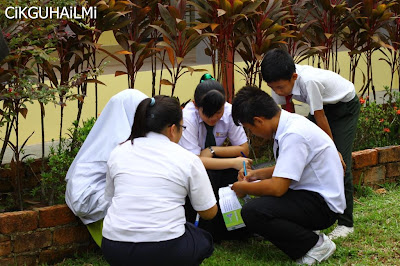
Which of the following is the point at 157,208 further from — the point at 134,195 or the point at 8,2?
the point at 8,2

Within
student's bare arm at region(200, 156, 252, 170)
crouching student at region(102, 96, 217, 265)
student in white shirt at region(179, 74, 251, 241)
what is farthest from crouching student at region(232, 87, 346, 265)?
crouching student at region(102, 96, 217, 265)

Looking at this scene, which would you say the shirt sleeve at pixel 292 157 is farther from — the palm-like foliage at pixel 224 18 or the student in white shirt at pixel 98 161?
the palm-like foliage at pixel 224 18

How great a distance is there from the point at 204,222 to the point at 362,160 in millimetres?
1712

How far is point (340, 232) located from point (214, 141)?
1074 mm

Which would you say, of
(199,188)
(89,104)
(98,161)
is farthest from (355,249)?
(89,104)

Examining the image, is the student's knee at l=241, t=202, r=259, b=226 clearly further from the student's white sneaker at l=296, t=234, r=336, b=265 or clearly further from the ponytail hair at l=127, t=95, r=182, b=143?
the ponytail hair at l=127, t=95, r=182, b=143

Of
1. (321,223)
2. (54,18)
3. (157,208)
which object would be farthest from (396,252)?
(54,18)

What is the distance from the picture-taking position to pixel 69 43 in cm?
509

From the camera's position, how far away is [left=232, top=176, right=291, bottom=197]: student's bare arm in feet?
Answer: 13.9

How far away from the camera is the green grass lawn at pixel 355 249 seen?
14.8 ft

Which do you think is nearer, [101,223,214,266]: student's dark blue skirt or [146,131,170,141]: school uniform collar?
[101,223,214,266]: student's dark blue skirt

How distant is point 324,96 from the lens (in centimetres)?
491

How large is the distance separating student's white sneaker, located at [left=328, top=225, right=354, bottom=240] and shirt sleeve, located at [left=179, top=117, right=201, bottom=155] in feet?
3.54

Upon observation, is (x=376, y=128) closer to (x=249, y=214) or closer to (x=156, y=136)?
(x=249, y=214)
